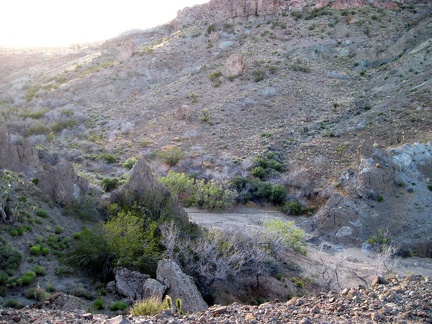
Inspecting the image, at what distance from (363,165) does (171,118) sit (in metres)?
17.5

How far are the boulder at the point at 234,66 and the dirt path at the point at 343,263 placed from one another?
2289cm

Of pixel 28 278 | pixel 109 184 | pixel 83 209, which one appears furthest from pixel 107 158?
pixel 28 278

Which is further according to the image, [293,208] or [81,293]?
[293,208]

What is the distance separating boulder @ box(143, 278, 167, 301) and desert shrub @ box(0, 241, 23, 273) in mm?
3482

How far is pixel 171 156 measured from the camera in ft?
90.5

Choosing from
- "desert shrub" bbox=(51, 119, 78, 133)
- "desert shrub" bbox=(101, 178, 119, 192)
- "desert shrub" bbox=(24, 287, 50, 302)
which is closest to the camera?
"desert shrub" bbox=(24, 287, 50, 302)

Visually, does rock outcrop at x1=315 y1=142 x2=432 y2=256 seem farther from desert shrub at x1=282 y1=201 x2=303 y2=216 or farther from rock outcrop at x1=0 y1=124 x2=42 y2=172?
rock outcrop at x1=0 y1=124 x2=42 y2=172

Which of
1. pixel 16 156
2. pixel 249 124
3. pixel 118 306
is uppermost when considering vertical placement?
pixel 16 156

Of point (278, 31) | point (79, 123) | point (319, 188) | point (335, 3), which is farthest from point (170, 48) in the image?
point (319, 188)

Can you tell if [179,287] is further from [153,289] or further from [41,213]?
[41,213]

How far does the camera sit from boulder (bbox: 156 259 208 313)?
10516mm

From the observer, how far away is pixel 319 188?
23.6 metres

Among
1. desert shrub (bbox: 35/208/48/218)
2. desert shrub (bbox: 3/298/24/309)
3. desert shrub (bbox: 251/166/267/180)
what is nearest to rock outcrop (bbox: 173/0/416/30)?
Answer: desert shrub (bbox: 251/166/267/180)

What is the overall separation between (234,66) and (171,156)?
1642 cm
